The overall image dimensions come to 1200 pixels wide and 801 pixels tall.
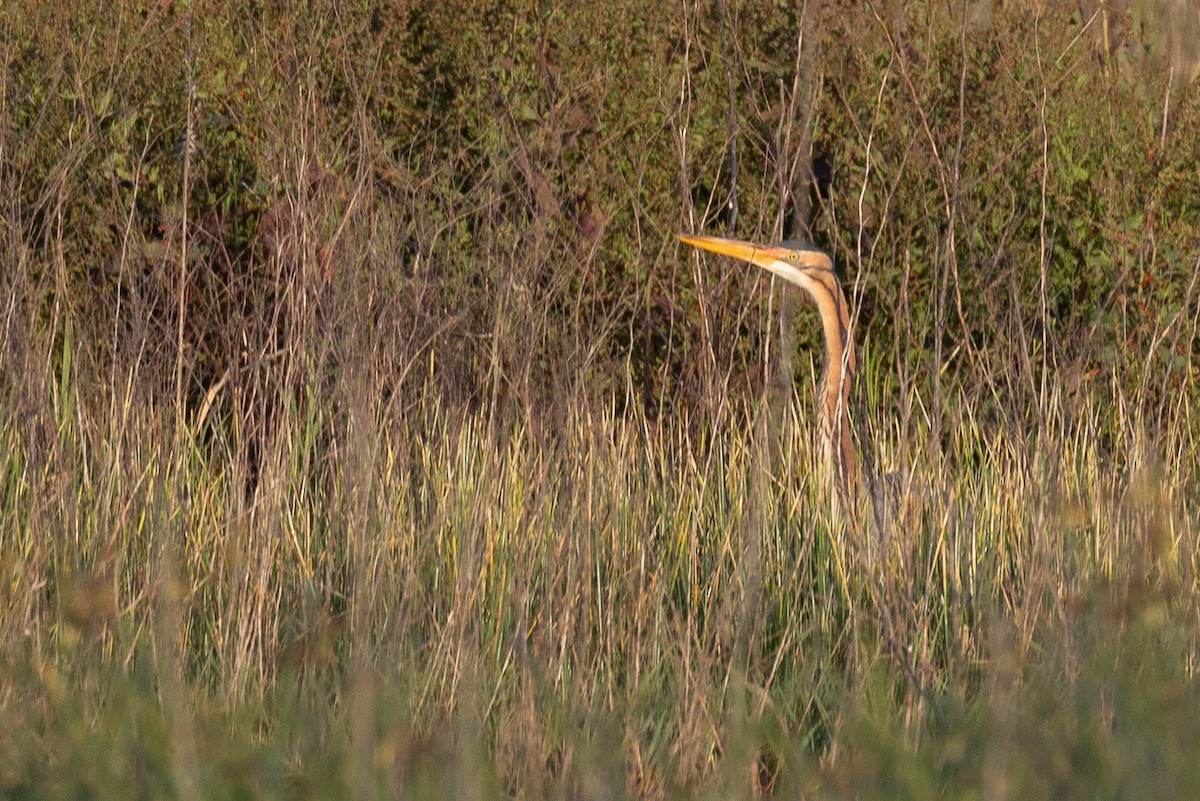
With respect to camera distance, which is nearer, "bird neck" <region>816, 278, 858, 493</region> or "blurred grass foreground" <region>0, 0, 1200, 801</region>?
"blurred grass foreground" <region>0, 0, 1200, 801</region>

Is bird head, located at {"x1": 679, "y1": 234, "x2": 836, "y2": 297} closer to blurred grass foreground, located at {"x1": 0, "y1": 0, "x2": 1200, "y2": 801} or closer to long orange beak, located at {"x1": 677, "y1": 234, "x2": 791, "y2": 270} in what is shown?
long orange beak, located at {"x1": 677, "y1": 234, "x2": 791, "y2": 270}

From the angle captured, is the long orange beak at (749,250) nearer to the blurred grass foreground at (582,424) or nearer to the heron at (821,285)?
the heron at (821,285)

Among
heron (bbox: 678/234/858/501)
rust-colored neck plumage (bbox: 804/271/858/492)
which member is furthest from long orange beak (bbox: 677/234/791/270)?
rust-colored neck plumage (bbox: 804/271/858/492)

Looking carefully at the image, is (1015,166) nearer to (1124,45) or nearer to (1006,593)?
(1124,45)

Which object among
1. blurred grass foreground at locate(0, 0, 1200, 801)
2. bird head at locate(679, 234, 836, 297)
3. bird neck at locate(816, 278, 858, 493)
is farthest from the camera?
bird head at locate(679, 234, 836, 297)

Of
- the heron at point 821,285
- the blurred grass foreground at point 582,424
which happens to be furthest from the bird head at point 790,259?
the blurred grass foreground at point 582,424

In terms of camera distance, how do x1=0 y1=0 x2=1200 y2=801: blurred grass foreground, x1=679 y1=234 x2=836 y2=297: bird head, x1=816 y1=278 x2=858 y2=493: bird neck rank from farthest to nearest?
x1=679 y1=234 x2=836 y2=297: bird head → x1=816 y1=278 x2=858 y2=493: bird neck → x1=0 y1=0 x2=1200 y2=801: blurred grass foreground

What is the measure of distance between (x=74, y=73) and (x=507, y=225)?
1.56 meters

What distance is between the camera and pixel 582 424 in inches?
149

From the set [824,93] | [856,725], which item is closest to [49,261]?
[824,93]

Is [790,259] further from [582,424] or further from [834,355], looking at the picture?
[582,424]

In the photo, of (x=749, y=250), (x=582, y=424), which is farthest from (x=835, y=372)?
(x=582, y=424)

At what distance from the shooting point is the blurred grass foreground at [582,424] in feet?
8.71

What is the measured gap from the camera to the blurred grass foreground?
2.65 m
